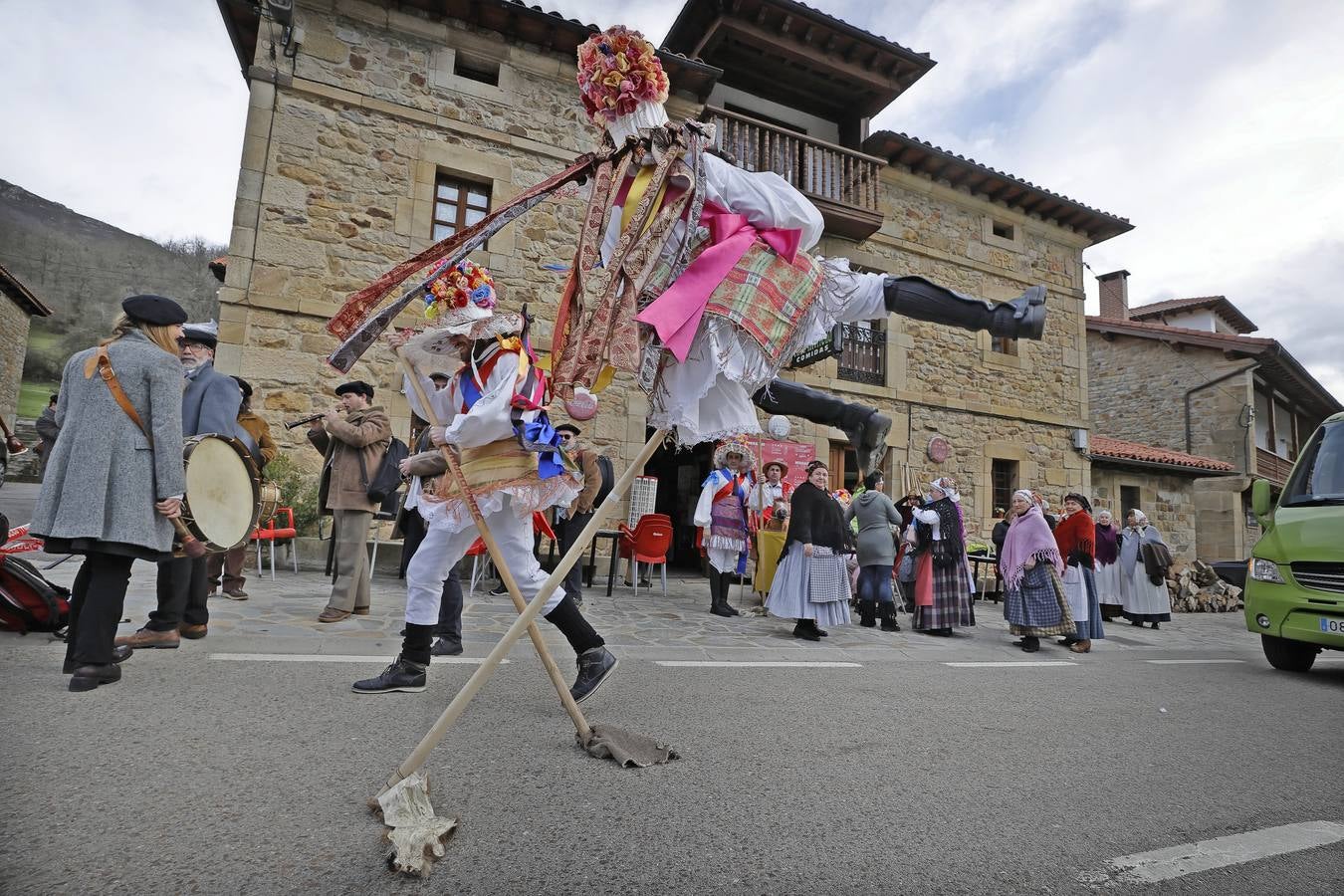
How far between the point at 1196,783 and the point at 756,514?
21.7 ft

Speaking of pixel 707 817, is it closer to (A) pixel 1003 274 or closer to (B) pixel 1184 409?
(A) pixel 1003 274

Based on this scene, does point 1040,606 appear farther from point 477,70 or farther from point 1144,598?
point 477,70

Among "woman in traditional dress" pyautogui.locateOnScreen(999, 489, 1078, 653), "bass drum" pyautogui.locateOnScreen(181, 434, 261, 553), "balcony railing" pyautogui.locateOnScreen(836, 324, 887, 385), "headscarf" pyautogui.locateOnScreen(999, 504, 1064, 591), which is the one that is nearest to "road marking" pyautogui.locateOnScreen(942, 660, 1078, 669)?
"woman in traditional dress" pyautogui.locateOnScreen(999, 489, 1078, 653)

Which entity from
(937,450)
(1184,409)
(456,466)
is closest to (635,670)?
(456,466)

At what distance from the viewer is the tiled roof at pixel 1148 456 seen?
1727 cm

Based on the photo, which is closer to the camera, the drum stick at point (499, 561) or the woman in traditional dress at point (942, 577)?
the drum stick at point (499, 561)

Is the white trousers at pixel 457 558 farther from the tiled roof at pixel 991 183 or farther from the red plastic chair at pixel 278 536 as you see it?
the tiled roof at pixel 991 183

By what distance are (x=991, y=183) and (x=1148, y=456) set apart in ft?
26.6

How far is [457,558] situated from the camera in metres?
3.53

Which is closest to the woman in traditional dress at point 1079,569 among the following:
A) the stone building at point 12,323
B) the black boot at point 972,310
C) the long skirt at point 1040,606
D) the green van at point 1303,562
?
the long skirt at point 1040,606

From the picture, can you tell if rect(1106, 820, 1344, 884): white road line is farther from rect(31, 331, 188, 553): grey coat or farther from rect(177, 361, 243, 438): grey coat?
rect(177, 361, 243, 438): grey coat

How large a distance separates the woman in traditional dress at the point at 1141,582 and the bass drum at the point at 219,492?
11798 millimetres

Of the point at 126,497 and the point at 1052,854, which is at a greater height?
the point at 126,497

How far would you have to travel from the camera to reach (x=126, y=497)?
11.3 feet
